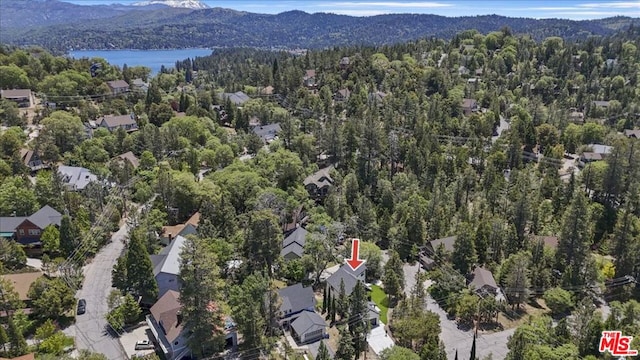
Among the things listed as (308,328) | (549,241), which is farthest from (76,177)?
(549,241)

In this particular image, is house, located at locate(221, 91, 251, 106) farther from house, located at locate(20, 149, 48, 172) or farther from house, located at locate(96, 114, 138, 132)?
house, located at locate(20, 149, 48, 172)

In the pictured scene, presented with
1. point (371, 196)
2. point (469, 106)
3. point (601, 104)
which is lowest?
point (371, 196)

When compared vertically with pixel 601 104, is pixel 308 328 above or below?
below

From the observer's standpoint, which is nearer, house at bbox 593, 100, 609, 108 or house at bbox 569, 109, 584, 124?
house at bbox 569, 109, 584, 124

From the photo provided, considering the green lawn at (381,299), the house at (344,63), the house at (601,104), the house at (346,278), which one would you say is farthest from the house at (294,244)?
the house at (601,104)

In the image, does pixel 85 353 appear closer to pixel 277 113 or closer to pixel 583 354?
Answer: pixel 583 354

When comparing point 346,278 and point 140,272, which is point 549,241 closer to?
point 346,278

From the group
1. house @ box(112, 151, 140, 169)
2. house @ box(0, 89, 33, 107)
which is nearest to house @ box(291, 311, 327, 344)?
house @ box(112, 151, 140, 169)

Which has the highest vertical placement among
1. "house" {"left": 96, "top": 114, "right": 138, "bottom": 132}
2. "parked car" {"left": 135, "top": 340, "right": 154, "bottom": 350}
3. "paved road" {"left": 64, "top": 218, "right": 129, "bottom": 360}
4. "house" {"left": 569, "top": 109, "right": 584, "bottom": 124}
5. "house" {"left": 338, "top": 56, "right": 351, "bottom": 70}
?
"house" {"left": 338, "top": 56, "right": 351, "bottom": 70}
